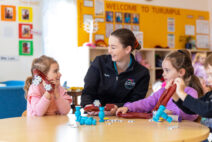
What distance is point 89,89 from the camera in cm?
241

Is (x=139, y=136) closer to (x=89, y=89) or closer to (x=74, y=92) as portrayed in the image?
(x=89, y=89)

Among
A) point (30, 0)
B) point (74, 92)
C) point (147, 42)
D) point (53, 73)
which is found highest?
point (30, 0)

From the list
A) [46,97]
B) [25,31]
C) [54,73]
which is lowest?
[46,97]

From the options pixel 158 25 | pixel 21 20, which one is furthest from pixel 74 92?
pixel 158 25

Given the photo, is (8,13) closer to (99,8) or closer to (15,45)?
(15,45)

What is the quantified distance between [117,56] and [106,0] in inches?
143

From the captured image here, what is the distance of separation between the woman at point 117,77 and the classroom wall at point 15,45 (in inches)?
114

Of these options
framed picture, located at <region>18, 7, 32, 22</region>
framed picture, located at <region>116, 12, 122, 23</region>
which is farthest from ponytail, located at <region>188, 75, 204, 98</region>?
framed picture, located at <region>116, 12, 122, 23</region>

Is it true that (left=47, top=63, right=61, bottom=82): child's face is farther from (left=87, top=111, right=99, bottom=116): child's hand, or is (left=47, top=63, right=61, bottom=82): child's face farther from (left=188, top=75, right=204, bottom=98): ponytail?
(left=188, top=75, right=204, bottom=98): ponytail

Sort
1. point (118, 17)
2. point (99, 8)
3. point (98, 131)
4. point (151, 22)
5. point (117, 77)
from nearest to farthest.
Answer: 1. point (98, 131)
2. point (117, 77)
3. point (99, 8)
4. point (118, 17)
5. point (151, 22)

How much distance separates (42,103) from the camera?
6.23 ft

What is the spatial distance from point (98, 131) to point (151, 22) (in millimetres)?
5110

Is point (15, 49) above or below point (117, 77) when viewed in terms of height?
above

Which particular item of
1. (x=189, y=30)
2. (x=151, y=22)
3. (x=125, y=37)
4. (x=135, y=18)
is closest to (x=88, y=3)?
(x=135, y=18)
